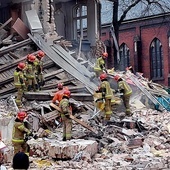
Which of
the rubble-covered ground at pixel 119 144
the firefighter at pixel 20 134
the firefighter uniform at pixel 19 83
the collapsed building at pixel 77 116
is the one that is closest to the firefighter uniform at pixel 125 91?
the collapsed building at pixel 77 116

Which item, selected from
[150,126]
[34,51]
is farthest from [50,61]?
[150,126]

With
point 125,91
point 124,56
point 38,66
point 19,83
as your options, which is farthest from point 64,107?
point 124,56

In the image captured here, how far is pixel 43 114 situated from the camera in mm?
15508

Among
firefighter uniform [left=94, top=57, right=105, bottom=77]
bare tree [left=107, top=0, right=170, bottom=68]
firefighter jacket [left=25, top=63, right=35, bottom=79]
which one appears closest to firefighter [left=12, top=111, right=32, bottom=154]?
firefighter jacket [left=25, top=63, right=35, bottom=79]

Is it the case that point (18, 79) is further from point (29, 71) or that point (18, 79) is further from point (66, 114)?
point (66, 114)

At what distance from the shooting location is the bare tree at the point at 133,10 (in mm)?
31797

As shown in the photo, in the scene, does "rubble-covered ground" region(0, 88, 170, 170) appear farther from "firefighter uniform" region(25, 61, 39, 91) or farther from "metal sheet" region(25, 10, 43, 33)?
"metal sheet" region(25, 10, 43, 33)

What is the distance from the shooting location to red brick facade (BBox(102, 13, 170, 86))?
3834 centimetres

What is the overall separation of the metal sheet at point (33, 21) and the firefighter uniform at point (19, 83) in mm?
4348

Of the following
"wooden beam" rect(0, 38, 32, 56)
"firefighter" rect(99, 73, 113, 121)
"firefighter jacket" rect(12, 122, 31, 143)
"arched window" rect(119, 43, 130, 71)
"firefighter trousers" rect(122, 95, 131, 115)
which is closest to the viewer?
"firefighter jacket" rect(12, 122, 31, 143)

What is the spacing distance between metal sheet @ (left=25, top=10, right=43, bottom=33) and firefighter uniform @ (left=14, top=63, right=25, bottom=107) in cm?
435

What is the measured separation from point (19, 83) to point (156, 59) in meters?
24.6

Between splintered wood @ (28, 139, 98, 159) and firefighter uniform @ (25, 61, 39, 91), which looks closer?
splintered wood @ (28, 139, 98, 159)

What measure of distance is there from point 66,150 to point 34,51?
27.2ft
